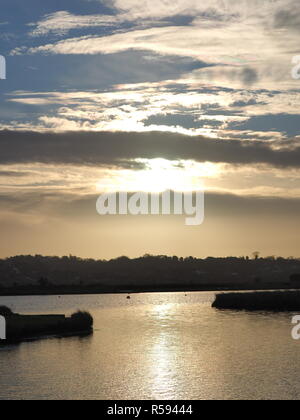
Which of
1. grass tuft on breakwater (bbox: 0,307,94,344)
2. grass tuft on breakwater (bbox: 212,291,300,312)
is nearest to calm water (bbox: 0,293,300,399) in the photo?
grass tuft on breakwater (bbox: 0,307,94,344)

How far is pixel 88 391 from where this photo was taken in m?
53.7

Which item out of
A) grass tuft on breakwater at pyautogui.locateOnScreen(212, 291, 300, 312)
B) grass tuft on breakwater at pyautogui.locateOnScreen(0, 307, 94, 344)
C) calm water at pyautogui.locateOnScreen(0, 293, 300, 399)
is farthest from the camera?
grass tuft on breakwater at pyautogui.locateOnScreen(212, 291, 300, 312)

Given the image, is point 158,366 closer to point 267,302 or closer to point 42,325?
point 42,325

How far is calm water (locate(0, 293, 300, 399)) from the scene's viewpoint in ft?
176

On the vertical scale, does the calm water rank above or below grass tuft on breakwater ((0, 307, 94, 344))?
below

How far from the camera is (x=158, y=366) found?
68188 millimetres

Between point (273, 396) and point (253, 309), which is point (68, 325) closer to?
point (273, 396)

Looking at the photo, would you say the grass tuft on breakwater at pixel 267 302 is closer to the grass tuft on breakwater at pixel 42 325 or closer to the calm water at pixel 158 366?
the calm water at pixel 158 366

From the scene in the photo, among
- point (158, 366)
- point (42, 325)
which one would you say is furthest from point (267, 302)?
point (158, 366)

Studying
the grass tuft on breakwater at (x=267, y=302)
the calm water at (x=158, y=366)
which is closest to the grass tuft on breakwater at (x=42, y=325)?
the calm water at (x=158, y=366)

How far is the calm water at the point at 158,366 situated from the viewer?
176 ft

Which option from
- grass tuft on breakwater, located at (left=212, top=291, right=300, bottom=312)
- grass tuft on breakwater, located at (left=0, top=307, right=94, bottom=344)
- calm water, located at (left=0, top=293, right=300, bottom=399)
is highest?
grass tuft on breakwater, located at (left=212, top=291, right=300, bottom=312)

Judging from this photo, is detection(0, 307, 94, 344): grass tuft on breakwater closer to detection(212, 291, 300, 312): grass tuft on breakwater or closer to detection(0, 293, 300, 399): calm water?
detection(0, 293, 300, 399): calm water
